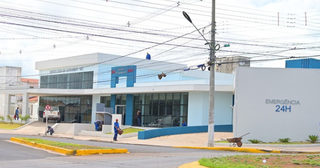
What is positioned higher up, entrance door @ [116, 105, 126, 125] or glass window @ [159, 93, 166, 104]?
glass window @ [159, 93, 166, 104]

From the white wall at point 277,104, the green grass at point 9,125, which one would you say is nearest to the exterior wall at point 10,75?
the green grass at point 9,125

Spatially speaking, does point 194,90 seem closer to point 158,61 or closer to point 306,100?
point 306,100

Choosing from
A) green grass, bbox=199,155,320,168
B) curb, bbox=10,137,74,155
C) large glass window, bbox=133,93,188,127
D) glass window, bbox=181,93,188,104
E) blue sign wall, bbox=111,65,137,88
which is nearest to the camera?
green grass, bbox=199,155,320,168

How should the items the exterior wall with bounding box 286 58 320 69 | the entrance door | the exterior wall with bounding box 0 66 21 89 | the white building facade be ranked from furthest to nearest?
the exterior wall with bounding box 0 66 21 89, the entrance door, the white building facade, the exterior wall with bounding box 286 58 320 69

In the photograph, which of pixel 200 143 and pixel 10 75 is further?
pixel 10 75

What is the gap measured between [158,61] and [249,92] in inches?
1142

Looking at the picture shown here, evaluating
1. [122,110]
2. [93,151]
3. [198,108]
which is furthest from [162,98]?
[93,151]

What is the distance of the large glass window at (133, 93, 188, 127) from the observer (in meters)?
39.0

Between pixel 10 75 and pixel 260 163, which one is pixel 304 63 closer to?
pixel 260 163

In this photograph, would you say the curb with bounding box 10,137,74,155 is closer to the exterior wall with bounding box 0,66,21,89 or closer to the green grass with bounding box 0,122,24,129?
the green grass with bounding box 0,122,24,129

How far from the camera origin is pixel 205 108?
36.9 m

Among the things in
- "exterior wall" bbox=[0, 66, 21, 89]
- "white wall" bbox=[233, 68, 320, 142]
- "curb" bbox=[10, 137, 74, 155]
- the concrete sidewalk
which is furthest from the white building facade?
"curb" bbox=[10, 137, 74, 155]

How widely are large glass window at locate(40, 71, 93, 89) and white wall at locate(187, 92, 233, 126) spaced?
1901 cm

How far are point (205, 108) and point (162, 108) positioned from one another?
18.6 ft
